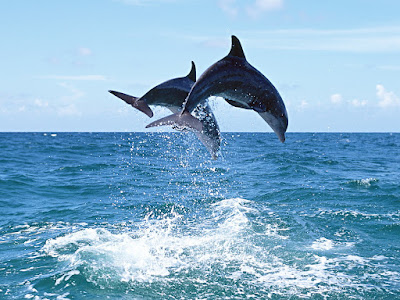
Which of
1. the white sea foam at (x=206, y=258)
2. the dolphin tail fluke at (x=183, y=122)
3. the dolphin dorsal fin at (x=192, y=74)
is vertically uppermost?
the dolphin dorsal fin at (x=192, y=74)

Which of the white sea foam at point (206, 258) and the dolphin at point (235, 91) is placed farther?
the white sea foam at point (206, 258)

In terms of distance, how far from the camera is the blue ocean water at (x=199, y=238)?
991cm

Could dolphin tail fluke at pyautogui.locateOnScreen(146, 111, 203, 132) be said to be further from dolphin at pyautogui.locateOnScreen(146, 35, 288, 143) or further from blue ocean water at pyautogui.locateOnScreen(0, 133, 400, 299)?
blue ocean water at pyautogui.locateOnScreen(0, 133, 400, 299)

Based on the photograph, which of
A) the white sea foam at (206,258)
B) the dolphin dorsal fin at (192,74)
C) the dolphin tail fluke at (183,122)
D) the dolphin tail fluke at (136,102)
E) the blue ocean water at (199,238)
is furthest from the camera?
the white sea foam at (206,258)

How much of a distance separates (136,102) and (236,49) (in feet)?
5.90

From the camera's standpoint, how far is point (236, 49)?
279 inches

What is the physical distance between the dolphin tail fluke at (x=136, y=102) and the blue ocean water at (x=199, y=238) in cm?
251

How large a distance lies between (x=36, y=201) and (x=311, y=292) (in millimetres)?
13893

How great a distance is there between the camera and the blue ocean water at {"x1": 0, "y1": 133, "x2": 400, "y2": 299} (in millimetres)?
9906

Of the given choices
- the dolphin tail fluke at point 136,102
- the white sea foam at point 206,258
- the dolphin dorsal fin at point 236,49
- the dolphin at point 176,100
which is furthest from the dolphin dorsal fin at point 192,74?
the white sea foam at point 206,258

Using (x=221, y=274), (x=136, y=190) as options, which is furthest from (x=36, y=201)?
(x=221, y=274)

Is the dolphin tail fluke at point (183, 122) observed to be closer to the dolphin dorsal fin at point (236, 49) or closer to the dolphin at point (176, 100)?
the dolphin at point (176, 100)

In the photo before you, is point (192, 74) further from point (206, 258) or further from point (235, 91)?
point (206, 258)

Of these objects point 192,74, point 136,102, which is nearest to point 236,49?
point 192,74
